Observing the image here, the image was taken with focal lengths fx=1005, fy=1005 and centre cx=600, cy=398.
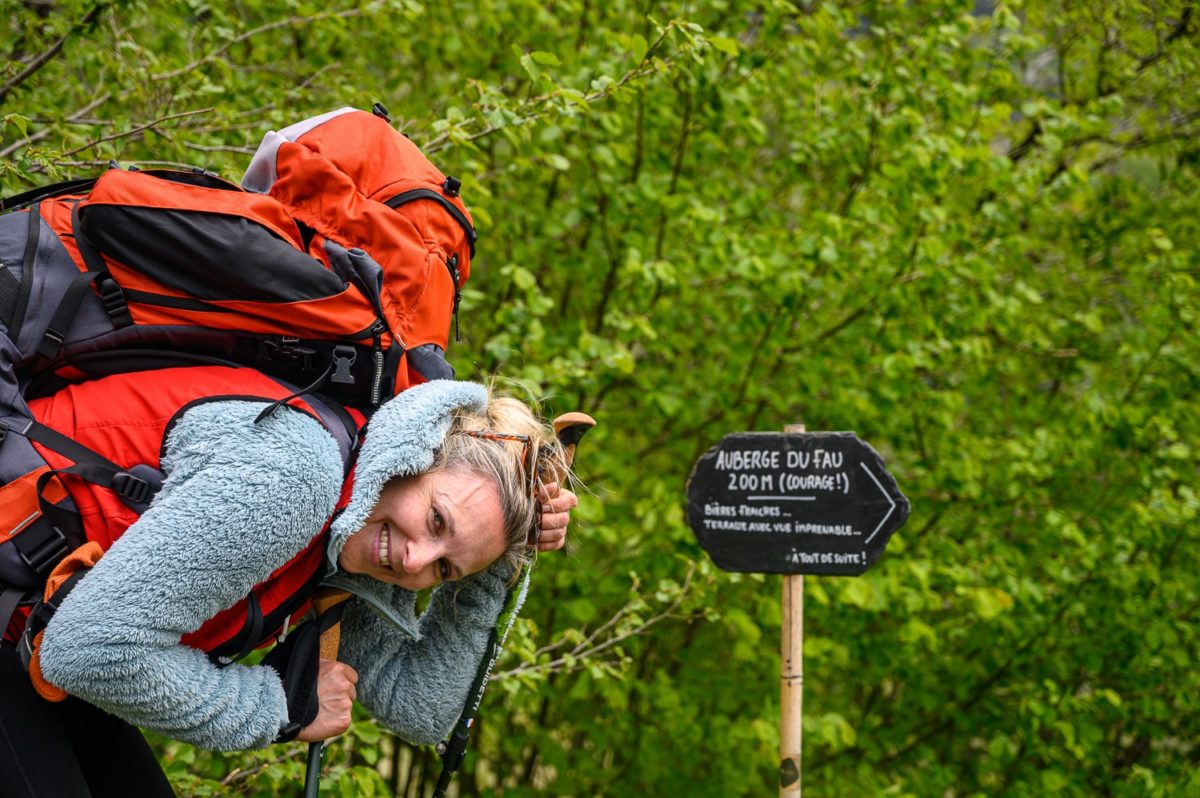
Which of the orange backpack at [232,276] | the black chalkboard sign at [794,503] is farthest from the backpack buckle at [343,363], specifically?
the black chalkboard sign at [794,503]

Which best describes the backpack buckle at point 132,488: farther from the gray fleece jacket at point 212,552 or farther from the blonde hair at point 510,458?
the blonde hair at point 510,458

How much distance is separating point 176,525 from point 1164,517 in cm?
374

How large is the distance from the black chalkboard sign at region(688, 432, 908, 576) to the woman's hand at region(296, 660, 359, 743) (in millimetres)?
1351

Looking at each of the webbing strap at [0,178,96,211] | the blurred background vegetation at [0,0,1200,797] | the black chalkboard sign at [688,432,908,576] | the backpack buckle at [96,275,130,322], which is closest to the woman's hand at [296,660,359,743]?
the backpack buckle at [96,275,130,322]

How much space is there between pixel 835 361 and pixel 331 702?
283cm

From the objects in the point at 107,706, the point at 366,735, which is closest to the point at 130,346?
the point at 107,706

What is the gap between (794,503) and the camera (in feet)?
9.18

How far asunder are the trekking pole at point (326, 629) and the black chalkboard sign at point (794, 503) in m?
1.30

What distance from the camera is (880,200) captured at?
3951 mm

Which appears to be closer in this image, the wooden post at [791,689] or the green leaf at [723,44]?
the wooden post at [791,689]

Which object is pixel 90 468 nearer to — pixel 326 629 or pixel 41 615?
pixel 41 615

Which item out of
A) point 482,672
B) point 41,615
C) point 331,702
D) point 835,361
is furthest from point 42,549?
point 835,361

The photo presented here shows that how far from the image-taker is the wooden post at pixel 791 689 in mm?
2734

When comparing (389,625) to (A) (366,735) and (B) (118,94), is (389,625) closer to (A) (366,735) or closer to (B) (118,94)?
(A) (366,735)
